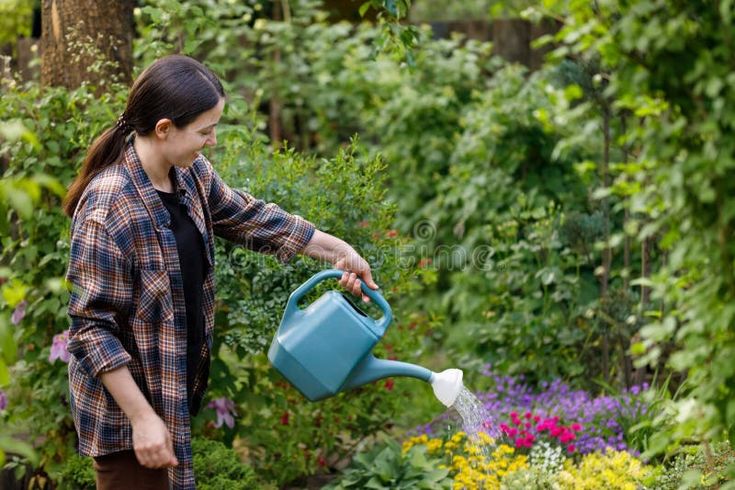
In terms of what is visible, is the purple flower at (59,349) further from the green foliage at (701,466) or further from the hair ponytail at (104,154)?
the green foliage at (701,466)

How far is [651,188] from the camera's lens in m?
1.76

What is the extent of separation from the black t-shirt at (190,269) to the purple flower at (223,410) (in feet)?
3.42

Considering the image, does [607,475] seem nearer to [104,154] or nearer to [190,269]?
[190,269]

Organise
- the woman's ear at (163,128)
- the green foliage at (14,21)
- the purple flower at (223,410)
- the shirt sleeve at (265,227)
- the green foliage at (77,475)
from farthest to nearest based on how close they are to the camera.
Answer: the green foliage at (14,21), the purple flower at (223,410), the green foliage at (77,475), the shirt sleeve at (265,227), the woman's ear at (163,128)

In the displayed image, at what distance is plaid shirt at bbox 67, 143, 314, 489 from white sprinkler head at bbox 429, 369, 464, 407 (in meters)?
0.56

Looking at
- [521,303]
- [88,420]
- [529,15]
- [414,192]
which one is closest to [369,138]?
[414,192]

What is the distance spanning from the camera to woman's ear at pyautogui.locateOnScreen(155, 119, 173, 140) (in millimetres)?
2146

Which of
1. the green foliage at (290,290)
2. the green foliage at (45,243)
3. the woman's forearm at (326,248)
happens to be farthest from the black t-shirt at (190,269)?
the green foliage at (45,243)

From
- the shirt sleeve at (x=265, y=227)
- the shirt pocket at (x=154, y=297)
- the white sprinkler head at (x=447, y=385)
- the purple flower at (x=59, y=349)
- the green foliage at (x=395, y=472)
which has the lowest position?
the green foliage at (x=395, y=472)

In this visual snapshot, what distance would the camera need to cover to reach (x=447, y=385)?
2340 mm

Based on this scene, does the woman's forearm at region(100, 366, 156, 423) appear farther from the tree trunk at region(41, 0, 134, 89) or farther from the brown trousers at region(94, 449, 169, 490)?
the tree trunk at region(41, 0, 134, 89)

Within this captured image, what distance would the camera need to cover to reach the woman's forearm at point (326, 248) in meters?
2.52

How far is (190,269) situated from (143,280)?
0.15 m

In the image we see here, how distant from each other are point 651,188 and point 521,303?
2542mm
